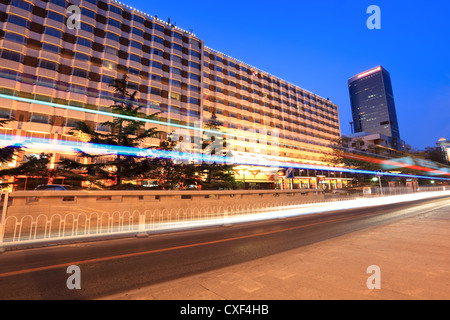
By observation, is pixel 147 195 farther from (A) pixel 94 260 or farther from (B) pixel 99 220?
(A) pixel 94 260

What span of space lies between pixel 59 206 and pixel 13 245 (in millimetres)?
3027

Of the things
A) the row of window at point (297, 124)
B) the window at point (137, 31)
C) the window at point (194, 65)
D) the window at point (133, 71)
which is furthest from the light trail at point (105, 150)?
the window at point (194, 65)

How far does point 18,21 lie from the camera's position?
3038 centimetres

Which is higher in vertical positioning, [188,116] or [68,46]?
[68,46]

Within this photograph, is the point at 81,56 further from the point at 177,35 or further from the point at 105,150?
the point at 105,150

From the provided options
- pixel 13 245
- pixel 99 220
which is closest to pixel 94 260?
pixel 13 245

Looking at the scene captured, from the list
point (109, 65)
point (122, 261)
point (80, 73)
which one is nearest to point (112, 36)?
point (109, 65)

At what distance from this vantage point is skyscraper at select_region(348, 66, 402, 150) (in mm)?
154500

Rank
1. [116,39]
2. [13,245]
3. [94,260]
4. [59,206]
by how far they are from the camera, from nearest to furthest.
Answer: [94,260] → [13,245] → [59,206] → [116,39]

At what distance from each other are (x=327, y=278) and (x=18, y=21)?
1839 inches

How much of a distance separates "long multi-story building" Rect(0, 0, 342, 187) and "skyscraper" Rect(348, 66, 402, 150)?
129 metres

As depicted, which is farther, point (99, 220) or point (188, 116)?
point (188, 116)

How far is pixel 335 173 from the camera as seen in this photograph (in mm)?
62875

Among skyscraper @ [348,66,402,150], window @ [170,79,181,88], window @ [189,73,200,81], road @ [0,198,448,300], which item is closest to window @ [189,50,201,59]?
window @ [189,73,200,81]
